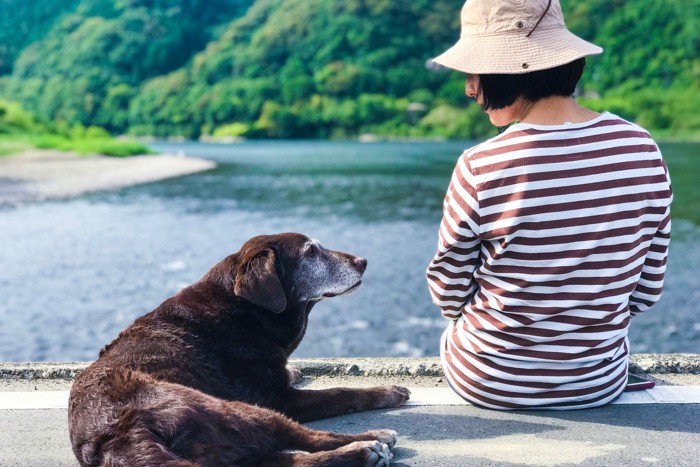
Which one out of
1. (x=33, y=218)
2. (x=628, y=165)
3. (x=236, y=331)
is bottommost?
(x=33, y=218)

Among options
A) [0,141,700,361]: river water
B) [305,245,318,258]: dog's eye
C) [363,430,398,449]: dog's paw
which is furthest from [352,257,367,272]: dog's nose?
[0,141,700,361]: river water

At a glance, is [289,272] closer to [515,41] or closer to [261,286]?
[261,286]

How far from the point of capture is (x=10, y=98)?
408ft

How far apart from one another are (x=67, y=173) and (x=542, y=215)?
44620mm

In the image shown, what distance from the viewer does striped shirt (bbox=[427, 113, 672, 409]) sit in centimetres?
293

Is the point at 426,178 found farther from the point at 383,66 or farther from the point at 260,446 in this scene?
the point at 383,66

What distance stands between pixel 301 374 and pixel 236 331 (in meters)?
0.90

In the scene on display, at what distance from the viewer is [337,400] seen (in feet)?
11.8

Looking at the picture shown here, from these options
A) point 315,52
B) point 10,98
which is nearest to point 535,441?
point 10,98

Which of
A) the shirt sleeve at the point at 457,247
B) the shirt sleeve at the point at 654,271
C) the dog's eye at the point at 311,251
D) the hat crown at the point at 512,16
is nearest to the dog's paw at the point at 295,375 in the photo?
the dog's eye at the point at 311,251

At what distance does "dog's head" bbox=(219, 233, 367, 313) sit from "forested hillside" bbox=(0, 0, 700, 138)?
4384 inches

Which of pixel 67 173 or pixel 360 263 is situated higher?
pixel 360 263

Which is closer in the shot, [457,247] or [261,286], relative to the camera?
[457,247]

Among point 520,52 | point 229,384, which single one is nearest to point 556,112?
point 520,52
